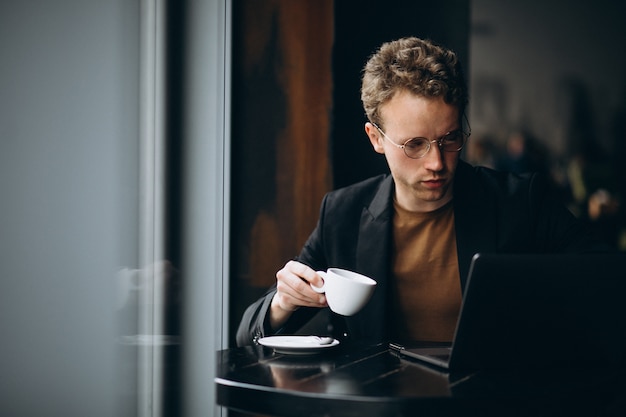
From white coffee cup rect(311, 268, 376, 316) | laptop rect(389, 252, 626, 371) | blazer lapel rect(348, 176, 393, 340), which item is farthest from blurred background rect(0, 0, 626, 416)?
laptop rect(389, 252, 626, 371)

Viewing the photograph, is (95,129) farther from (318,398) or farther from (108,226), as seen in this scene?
(318,398)

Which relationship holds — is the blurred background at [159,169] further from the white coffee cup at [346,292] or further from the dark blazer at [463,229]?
the white coffee cup at [346,292]

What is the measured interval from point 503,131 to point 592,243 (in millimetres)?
2935

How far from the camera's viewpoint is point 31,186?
1.43 metres

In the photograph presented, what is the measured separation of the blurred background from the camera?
1427mm

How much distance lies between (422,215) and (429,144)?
0.24m

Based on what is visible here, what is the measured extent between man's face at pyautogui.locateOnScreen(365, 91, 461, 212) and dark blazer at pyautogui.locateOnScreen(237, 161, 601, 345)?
0.09m

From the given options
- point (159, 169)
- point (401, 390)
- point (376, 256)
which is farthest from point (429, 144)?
point (401, 390)

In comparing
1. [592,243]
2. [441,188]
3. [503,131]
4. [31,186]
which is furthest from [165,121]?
[503,131]

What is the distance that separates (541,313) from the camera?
43.4 inches

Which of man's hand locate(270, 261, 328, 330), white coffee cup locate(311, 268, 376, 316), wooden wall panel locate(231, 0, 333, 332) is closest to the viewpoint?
white coffee cup locate(311, 268, 376, 316)

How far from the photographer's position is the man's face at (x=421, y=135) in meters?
1.82

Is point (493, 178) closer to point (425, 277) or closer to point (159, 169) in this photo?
point (425, 277)

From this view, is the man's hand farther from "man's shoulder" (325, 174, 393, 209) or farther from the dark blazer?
"man's shoulder" (325, 174, 393, 209)
